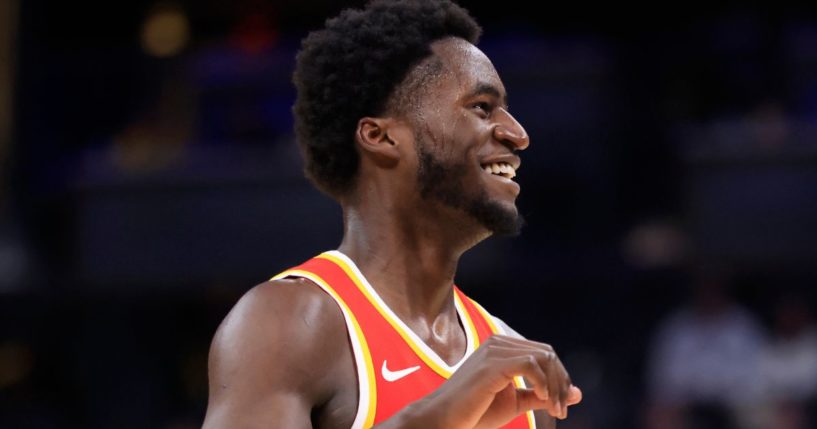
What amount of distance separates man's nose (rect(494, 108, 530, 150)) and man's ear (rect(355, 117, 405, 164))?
0.28 meters

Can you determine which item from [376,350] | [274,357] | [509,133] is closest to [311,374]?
[274,357]

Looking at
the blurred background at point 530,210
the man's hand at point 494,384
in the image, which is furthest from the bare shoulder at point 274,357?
the blurred background at point 530,210

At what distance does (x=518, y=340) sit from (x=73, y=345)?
28.0 feet

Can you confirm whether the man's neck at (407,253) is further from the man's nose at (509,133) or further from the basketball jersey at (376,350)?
the man's nose at (509,133)

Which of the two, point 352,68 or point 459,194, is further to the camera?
point 352,68

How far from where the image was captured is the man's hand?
3084mm

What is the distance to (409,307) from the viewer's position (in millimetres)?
3768

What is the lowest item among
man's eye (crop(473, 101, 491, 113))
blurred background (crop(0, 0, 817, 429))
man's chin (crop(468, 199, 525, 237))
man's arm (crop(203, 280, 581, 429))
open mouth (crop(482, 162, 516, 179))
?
blurred background (crop(0, 0, 817, 429))

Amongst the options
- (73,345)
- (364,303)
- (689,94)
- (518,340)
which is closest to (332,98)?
(364,303)

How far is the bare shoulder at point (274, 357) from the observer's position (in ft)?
10.4

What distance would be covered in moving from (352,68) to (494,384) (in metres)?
1.15

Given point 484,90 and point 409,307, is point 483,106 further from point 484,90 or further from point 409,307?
point 409,307

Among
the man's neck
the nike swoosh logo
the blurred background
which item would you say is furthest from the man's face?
the blurred background

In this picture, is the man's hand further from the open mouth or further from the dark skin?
the open mouth
